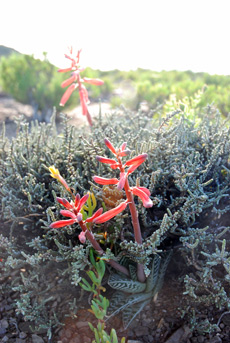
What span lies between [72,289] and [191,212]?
0.93 m

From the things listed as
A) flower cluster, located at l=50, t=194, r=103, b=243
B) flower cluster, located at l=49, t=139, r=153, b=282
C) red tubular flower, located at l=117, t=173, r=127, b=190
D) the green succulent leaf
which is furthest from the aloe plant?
red tubular flower, located at l=117, t=173, r=127, b=190

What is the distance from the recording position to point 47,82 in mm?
8680

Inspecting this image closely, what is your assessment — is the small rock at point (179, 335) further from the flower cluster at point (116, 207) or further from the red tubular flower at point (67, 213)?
the red tubular flower at point (67, 213)

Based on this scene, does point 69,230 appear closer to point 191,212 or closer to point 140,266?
point 140,266

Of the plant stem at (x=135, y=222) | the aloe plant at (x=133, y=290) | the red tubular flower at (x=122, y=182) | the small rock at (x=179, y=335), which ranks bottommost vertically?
the small rock at (x=179, y=335)

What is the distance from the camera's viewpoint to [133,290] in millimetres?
1989

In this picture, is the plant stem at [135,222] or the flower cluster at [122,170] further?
the plant stem at [135,222]

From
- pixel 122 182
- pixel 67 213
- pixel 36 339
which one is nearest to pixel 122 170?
pixel 122 182

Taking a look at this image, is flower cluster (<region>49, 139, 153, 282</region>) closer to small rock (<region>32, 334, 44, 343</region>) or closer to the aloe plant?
the aloe plant

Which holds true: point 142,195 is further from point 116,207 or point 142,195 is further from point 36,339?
point 36,339

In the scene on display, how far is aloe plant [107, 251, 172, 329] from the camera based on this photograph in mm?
1973

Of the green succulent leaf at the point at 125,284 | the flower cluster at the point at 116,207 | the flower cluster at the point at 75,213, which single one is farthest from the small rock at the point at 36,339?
the flower cluster at the point at 75,213

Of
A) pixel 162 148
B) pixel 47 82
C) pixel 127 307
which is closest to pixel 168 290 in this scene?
pixel 127 307

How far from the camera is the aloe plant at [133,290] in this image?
1.97m
